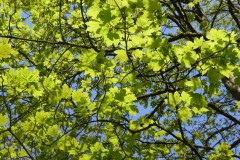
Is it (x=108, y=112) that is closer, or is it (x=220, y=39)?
(x=220, y=39)

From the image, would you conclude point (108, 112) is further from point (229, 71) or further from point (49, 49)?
point (49, 49)

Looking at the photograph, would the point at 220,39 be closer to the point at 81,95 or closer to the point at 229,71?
the point at 229,71

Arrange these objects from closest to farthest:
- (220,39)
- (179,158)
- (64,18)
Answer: (220,39) < (179,158) < (64,18)

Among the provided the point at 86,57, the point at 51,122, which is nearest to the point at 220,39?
the point at 86,57

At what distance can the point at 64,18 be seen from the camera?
6637mm

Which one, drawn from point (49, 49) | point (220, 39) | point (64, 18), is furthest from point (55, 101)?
point (64, 18)

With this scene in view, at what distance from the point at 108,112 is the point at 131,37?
0.90 metres

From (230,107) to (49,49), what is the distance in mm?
3886

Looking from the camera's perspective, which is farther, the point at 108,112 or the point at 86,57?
the point at 108,112

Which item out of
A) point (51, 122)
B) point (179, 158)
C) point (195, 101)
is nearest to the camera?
point (195, 101)

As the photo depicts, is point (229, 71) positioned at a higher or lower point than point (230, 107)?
lower

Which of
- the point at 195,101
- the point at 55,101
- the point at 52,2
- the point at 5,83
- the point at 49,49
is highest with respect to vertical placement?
the point at 52,2

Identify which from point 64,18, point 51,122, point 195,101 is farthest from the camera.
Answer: point 64,18

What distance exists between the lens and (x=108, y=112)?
3.31 m
